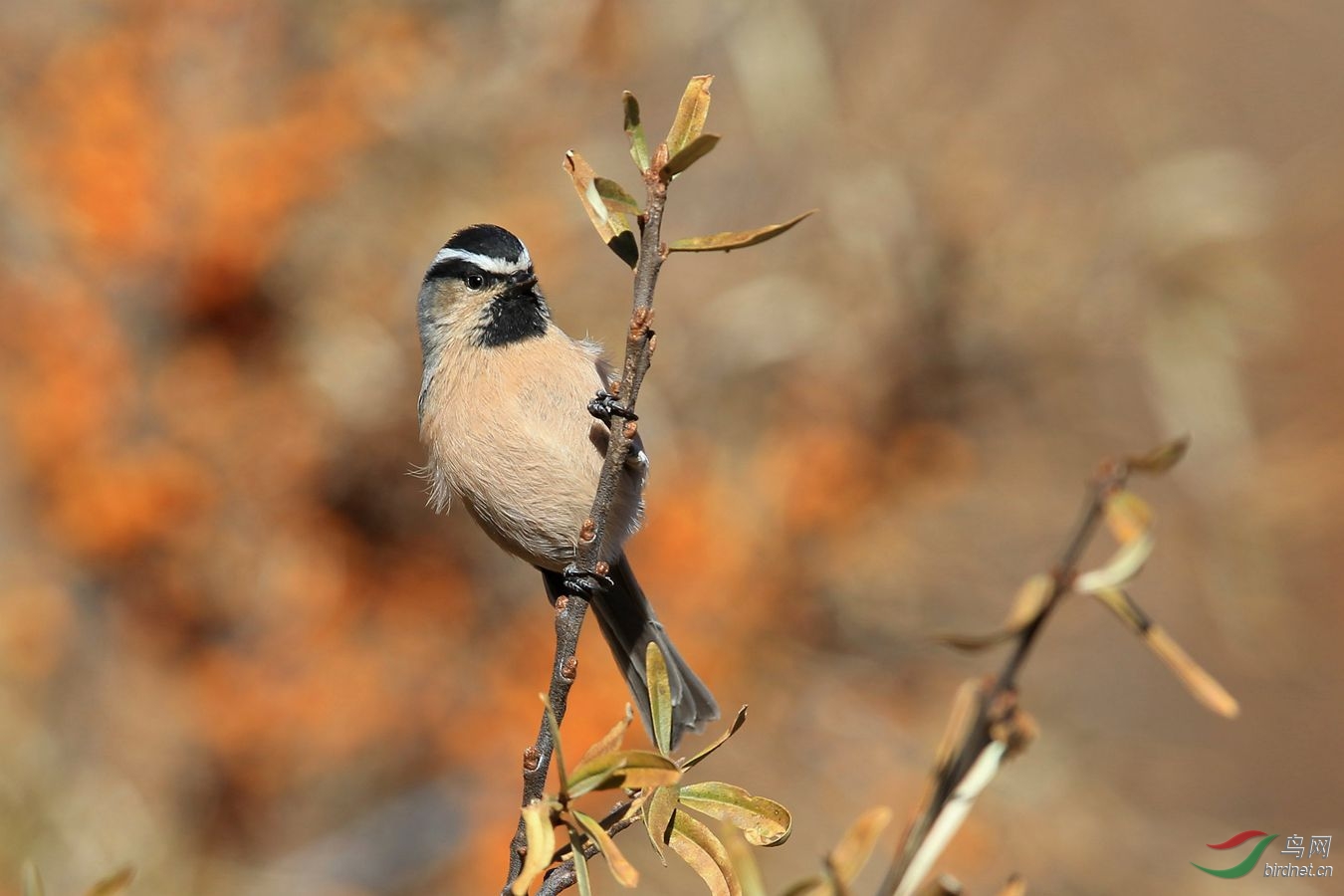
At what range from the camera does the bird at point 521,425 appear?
9.94ft

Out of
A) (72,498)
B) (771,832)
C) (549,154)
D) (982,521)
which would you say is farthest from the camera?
(982,521)

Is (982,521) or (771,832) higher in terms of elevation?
(982,521)

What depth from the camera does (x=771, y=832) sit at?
4.73 feet

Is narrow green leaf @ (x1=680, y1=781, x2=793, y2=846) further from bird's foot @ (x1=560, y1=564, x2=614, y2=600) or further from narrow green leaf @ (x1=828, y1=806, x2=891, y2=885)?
bird's foot @ (x1=560, y1=564, x2=614, y2=600)

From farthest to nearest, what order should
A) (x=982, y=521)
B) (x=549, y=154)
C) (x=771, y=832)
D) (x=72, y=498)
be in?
1. (x=982, y=521)
2. (x=549, y=154)
3. (x=72, y=498)
4. (x=771, y=832)

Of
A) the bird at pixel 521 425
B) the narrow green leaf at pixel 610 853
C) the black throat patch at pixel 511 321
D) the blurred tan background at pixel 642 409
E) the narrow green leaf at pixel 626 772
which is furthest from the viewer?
the blurred tan background at pixel 642 409

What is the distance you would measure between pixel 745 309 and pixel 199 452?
2725 millimetres

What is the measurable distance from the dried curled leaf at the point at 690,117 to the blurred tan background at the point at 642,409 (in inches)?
150

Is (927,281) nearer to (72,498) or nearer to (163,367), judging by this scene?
(163,367)

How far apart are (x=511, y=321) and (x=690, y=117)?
6.05ft

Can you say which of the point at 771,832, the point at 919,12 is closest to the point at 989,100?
the point at 919,12

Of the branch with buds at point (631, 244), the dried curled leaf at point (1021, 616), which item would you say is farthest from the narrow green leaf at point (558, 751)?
the dried curled leaf at point (1021, 616)

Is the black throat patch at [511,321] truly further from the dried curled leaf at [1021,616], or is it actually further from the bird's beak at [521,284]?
the dried curled leaf at [1021,616]

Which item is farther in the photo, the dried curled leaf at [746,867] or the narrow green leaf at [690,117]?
the narrow green leaf at [690,117]
